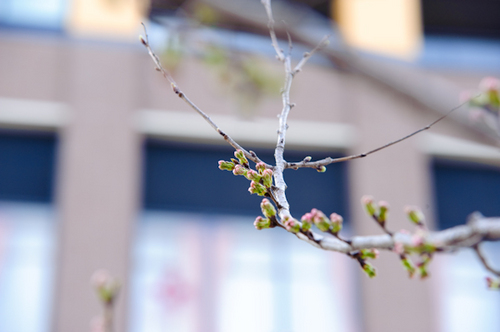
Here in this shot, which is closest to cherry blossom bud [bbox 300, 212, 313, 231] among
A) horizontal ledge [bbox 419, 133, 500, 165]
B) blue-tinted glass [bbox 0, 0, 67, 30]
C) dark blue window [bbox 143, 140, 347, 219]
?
dark blue window [bbox 143, 140, 347, 219]

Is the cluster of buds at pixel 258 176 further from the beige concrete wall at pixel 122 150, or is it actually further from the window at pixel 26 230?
the window at pixel 26 230

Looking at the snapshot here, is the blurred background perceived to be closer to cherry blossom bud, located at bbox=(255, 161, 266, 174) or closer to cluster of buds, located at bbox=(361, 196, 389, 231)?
cluster of buds, located at bbox=(361, 196, 389, 231)

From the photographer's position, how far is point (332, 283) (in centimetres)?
852

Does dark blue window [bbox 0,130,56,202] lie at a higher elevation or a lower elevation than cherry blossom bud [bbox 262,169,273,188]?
higher

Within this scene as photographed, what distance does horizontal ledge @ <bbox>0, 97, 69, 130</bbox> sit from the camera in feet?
26.3

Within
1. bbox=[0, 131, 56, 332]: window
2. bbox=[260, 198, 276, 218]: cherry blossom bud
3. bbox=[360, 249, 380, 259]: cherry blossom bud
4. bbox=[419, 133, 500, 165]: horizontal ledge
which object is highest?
bbox=[419, 133, 500, 165]: horizontal ledge

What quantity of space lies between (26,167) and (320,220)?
758cm

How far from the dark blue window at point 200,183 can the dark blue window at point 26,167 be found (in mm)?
1274

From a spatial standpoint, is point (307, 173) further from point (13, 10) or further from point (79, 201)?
point (13, 10)

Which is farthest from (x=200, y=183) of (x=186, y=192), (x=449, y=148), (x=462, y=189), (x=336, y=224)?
(x=336, y=224)

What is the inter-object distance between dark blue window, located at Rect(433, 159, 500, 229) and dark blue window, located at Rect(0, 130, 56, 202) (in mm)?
5432

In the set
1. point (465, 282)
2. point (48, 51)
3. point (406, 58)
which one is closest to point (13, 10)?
point (48, 51)

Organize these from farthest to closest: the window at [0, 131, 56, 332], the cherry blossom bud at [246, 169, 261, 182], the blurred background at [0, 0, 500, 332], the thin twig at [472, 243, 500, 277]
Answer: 1. the blurred background at [0, 0, 500, 332]
2. the window at [0, 131, 56, 332]
3. the cherry blossom bud at [246, 169, 261, 182]
4. the thin twig at [472, 243, 500, 277]

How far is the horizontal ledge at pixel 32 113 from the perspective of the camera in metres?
8.02
